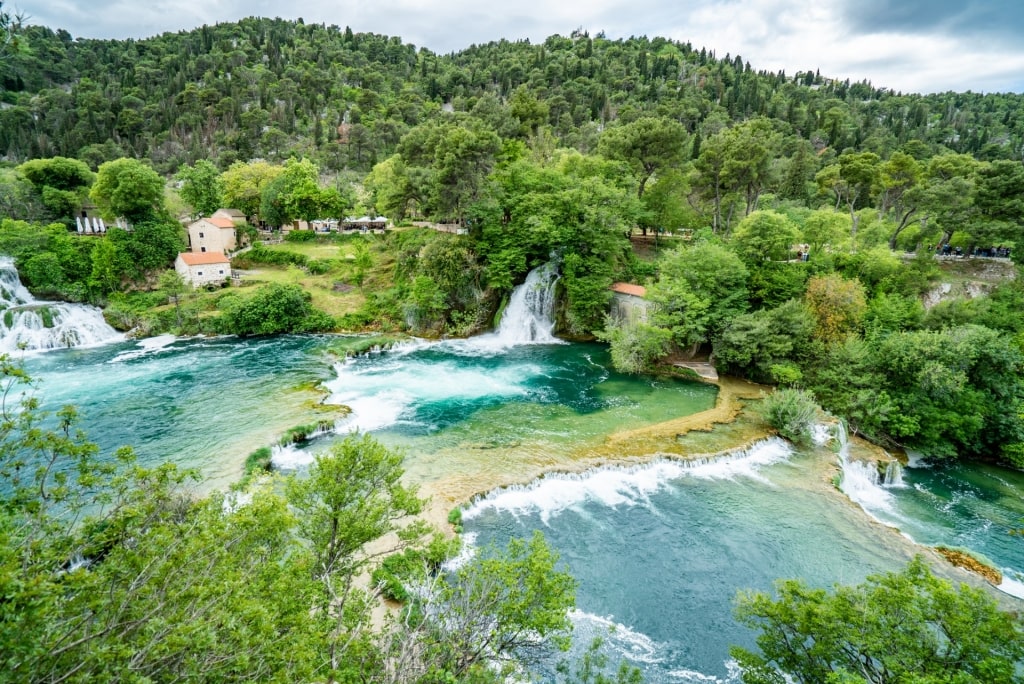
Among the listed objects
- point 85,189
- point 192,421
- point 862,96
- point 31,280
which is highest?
point 862,96

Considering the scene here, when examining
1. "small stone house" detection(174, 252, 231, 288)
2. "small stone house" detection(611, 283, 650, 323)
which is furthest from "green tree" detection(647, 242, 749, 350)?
"small stone house" detection(174, 252, 231, 288)

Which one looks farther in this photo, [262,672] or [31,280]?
[31,280]

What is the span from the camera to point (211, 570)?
652cm

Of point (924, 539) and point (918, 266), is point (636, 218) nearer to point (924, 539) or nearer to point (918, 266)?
point (918, 266)

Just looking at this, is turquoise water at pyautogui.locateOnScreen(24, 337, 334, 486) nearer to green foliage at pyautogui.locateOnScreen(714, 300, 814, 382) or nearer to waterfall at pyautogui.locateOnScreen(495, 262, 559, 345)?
waterfall at pyautogui.locateOnScreen(495, 262, 559, 345)

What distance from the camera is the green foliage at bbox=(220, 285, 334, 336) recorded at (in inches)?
1316

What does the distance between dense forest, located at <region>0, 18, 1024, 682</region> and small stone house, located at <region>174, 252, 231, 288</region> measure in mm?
1972

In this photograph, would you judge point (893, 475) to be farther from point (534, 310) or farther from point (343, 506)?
point (534, 310)

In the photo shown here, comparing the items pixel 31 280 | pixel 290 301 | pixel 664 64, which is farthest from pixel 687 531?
pixel 664 64

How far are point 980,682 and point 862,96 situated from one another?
548 feet

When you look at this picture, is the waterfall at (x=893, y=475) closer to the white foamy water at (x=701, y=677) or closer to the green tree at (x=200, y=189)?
the white foamy water at (x=701, y=677)

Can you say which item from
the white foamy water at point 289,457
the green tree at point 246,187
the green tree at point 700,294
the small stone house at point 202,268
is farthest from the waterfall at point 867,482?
the green tree at point 246,187

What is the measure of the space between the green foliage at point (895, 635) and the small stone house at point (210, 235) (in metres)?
47.4

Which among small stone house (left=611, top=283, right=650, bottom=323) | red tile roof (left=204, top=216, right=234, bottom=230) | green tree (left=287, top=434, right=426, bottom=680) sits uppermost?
red tile roof (left=204, top=216, right=234, bottom=230)
